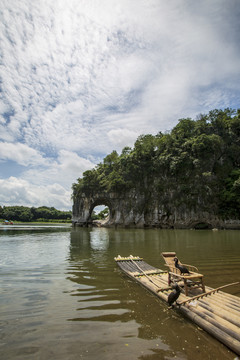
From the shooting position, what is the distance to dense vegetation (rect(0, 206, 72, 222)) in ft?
316

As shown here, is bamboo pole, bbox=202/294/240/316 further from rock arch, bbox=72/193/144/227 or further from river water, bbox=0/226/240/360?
rock arch, bbox=72/193/144/227

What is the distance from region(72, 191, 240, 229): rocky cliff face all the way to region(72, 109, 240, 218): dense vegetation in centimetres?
112

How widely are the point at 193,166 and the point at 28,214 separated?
88037 millimetres

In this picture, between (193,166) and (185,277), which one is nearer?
(185,277)

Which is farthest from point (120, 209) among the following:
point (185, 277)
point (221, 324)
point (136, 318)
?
point (221, 324)

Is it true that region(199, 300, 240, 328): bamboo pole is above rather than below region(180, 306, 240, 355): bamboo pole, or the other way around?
above

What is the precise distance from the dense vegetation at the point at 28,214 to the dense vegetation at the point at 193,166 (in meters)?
68.2

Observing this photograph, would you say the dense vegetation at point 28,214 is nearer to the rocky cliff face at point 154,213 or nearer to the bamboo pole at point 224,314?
the rocky cliff face at point 154,213

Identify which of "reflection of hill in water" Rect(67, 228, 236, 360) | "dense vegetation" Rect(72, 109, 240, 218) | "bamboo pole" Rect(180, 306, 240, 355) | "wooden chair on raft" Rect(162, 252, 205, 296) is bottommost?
"reflection of hill in water" Rect(67, 228, 236, 360)

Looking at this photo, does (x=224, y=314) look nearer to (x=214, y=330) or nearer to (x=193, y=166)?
(x=214, y=330)

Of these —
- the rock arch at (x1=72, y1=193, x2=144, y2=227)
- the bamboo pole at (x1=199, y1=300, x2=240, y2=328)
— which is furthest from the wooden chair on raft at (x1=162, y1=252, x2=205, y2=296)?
the rock arch at (x1=72, y1=193, x2=144, y2=227)

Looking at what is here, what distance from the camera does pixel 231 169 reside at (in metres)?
38.5

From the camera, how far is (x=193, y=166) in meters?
39.1

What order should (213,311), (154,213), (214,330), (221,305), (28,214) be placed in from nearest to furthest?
(214,330) → (213,311) → (221,305) → (154,213) → (28,214)
